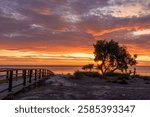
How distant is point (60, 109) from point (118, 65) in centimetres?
5192

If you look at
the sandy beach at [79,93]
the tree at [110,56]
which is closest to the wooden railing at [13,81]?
the sandy beach at [79,93]

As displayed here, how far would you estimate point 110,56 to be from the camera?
64375mm

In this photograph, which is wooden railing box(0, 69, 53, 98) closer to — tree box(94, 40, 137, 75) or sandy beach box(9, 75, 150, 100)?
sandy beach box(9, 75, 150, 100)

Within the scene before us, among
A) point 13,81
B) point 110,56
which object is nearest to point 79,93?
point 13,81

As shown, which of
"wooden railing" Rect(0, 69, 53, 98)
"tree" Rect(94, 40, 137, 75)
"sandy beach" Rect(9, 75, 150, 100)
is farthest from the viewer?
"tree" Rect(94, 40, 137, 75)

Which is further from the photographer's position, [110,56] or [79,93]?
[110,56]

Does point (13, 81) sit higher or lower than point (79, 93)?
higher

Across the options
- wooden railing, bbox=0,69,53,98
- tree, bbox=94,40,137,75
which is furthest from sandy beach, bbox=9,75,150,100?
tree, bbox=94,40,137,75

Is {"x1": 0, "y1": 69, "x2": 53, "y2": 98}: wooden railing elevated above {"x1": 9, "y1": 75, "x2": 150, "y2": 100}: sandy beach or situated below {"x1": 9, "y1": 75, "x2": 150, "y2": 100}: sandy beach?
above

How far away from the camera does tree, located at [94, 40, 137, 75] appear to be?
64188mm

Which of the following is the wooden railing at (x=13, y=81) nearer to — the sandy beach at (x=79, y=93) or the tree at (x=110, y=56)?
the sandy beach at (x=79, y=93)

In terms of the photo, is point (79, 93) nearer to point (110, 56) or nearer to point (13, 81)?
point (13, 81)

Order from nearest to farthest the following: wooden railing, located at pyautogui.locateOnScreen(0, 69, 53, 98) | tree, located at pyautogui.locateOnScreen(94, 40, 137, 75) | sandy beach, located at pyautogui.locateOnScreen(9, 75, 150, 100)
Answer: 1. wooden railing, located at pyautogui.locateOnScreen(0, 69, 53, 98)
2. sandy beach, located at pyautogui.locateOnScreen(9, 75, 150, 100)
3. tree, located at pyautogui.locateOnScreen(94, 40, 137, 75)

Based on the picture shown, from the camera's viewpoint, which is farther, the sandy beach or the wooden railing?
the sandy beach
